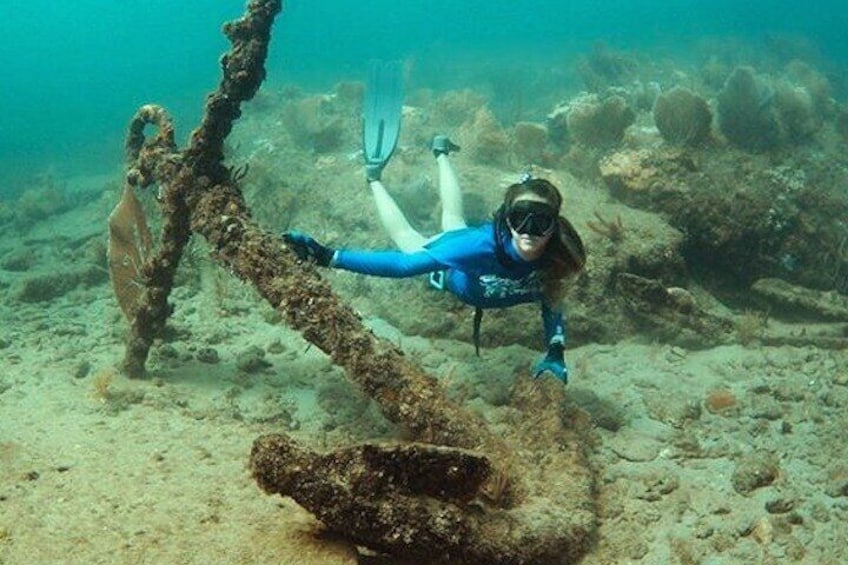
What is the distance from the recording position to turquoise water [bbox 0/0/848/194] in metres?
30.5

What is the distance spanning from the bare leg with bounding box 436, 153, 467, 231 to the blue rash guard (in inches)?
54.3

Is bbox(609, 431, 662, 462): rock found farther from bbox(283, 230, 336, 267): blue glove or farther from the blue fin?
the blue fin

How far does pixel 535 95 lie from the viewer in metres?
25.2

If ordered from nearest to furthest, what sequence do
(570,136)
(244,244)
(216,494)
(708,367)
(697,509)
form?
(216,494)
(697,509)
(244,244)
(708,367)
(570,136)

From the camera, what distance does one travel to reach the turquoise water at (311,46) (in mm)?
30469

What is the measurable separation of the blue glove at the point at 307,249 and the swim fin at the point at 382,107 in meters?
2.85

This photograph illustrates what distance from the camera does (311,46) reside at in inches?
2309

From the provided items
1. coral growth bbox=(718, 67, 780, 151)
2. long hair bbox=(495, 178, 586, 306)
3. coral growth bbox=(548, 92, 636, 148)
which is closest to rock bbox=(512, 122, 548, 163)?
coral growth bbox=(548, 92, 636, 148)

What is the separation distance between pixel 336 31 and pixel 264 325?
229ft

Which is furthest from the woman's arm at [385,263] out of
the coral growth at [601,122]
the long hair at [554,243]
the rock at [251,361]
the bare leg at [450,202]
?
the coral growth at [601,122]

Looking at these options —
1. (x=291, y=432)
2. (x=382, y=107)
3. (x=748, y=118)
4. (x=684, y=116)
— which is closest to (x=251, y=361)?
(x=291, y=432)

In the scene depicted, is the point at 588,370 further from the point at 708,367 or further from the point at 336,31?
the point at 336,31

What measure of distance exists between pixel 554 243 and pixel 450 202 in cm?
236

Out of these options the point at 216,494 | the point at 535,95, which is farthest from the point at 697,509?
the point at 535,95
